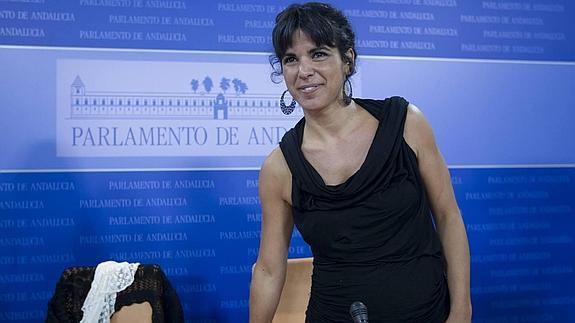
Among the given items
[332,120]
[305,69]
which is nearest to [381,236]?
[332,120]

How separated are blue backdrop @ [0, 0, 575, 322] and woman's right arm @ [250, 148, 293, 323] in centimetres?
125

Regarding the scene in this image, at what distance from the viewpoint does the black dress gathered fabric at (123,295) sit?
2311 mm

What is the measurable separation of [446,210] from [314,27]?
0.51m

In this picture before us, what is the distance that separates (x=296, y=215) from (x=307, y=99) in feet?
0.93

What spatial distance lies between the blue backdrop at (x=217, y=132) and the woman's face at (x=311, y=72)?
1451 millimetres

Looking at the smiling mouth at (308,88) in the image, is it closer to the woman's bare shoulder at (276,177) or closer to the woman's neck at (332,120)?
the woman's neck at (332,120)

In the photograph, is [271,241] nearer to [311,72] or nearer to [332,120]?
[332,120]

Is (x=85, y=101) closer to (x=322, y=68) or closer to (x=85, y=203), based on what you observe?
(x=85, y=203)

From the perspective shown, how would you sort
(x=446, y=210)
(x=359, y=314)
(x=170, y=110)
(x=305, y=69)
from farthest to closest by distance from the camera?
(x=170, y=110)
(x=446, y=210)
(x=305, y=69)
(x=359, y=314)

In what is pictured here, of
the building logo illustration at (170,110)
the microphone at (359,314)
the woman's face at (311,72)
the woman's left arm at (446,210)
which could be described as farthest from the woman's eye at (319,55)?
the building logo illustration at (170,110)

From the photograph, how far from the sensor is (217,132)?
107 inches

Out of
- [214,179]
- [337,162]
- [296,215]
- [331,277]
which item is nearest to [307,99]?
[337,162]

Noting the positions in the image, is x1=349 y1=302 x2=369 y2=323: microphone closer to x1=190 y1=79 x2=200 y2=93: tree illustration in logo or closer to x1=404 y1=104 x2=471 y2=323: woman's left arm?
x1=404 y1=104 x2=471 y2=323: woman's left arm

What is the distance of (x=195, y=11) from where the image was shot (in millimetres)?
2707
